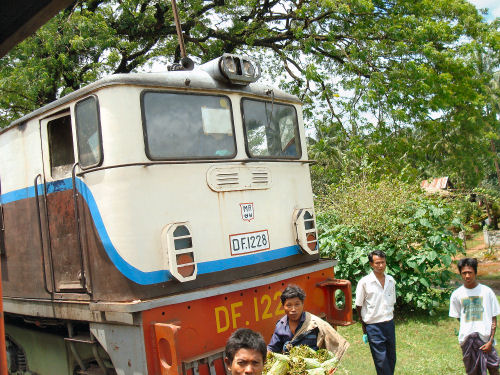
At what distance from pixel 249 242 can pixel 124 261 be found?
1247 mm

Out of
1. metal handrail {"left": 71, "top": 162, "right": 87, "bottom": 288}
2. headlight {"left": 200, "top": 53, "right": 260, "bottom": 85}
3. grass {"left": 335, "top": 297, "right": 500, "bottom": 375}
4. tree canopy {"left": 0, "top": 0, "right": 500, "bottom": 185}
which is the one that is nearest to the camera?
metal handrail {"left": 71, "top": 162, "right": 87, "bottom": 288}

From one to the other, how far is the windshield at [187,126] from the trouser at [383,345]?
2.28m

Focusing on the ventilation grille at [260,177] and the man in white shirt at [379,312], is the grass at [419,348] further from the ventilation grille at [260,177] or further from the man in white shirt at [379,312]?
the ventilation grille at [260,177]

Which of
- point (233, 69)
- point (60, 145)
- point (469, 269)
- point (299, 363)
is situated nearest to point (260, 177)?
point (233, 69)

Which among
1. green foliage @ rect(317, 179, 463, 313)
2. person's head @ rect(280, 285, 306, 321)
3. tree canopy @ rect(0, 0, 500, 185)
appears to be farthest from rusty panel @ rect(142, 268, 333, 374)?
tree canopy @ rect(0, 0, 500, 185)

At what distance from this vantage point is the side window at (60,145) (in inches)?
177

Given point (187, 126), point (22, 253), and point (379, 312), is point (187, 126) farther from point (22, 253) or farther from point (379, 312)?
point (379, 312)

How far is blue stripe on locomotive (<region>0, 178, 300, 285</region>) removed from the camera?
3.85 m

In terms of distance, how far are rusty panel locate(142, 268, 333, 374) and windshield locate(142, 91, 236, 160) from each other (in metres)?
1.25

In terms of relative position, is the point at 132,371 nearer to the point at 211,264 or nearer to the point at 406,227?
the point at 211,264

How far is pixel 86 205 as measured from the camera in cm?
411

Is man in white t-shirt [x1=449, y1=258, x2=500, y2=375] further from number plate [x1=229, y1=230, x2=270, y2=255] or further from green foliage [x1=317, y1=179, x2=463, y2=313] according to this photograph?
green foliage [x1=317, y1=179, x2=463, y2=313]

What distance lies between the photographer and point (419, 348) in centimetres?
658

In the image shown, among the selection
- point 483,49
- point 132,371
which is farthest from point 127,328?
point 483,49
